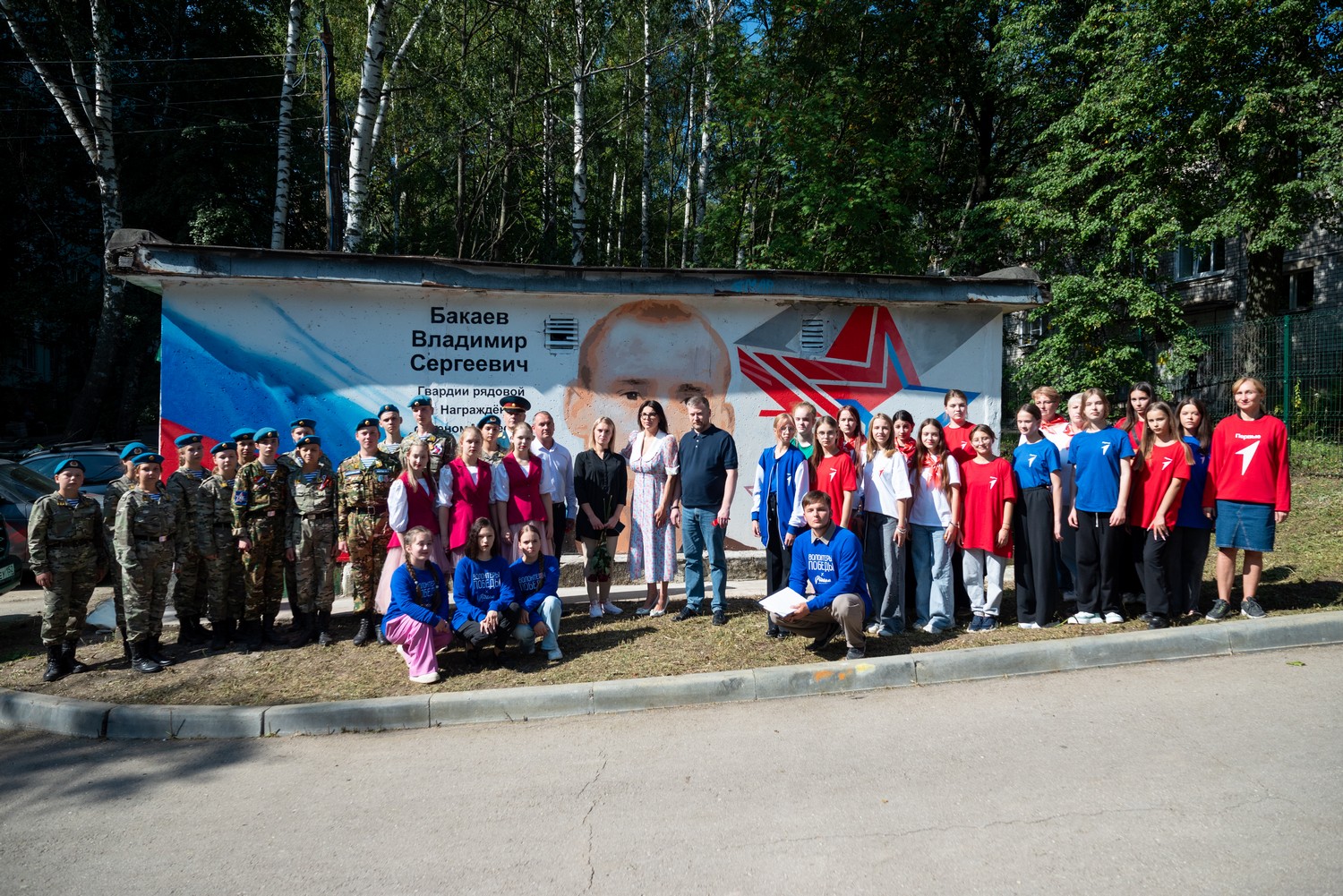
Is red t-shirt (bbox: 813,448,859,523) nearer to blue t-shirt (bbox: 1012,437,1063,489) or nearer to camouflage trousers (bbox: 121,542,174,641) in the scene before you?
blue t-shirt (bbox: 1012,437,1063,489)

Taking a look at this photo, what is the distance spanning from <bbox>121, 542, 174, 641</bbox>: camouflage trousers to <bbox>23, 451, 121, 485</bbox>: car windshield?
646cm

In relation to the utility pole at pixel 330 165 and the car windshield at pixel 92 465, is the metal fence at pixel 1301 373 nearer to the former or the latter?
the utility pole at pixel 330 165

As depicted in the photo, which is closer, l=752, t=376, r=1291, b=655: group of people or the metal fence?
l=752, t=376, r=1291, b=655: group of people

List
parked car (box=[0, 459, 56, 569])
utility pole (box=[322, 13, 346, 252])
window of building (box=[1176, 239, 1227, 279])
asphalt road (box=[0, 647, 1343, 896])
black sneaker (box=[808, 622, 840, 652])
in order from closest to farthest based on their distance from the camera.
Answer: asphalt road (box=[0, 647, 1343, 896])
black sneaker (box=[808, 622, 840, 652])
parked car (box=[0, 459, 56, 569])
utility pole (box=[322, 13, 346, 252])
window of building (box=[1176, 239, 1227, 279])

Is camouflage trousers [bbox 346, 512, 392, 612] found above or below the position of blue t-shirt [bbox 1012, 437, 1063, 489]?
below

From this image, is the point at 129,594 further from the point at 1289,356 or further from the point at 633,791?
the point at 1289,356

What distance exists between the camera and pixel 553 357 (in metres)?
8.85

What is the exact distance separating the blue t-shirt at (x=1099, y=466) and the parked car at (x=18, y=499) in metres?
10.2

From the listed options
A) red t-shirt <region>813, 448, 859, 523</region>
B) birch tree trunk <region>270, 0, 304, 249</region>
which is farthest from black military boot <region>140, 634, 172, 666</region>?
birch tree trunk <region>270, 0, 304, 249</region>

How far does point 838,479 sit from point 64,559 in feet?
19.3

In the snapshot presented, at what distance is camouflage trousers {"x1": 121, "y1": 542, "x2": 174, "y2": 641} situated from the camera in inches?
246

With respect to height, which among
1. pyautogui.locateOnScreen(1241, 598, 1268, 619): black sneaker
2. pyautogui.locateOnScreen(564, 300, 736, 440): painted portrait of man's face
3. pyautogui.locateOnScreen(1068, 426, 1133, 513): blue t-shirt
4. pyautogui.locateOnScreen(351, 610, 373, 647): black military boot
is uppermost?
pyautogui.locateOnScreen(564, 300, 736, 440): painted portrait of man's face

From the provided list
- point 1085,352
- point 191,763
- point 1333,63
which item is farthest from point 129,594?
point 1333,63

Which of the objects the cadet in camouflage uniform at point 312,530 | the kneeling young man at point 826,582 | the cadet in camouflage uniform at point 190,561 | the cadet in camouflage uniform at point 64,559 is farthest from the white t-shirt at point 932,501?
the cadet in camouflage uniform at point 64,559
